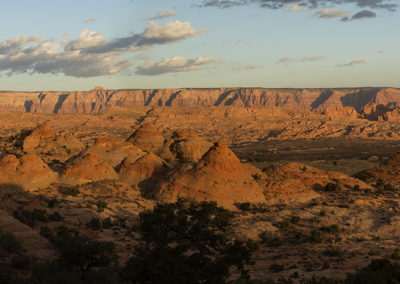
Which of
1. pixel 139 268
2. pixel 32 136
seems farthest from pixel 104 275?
pixel 32 136

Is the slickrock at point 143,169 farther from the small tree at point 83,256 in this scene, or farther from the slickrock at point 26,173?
the small tree at point 83,256

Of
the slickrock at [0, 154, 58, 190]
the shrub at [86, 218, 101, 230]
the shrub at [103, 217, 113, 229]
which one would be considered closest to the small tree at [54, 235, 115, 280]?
the shrub at [86, 218, 101, 230]

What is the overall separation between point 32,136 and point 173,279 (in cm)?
5476

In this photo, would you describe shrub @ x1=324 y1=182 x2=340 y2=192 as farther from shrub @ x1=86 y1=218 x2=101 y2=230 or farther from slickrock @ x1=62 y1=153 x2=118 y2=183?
shrub @ x1=86 y1=218 x2=101 y2=230

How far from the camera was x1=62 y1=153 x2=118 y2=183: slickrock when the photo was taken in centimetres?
4038

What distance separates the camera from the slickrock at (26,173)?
120ft

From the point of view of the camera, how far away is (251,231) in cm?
2820

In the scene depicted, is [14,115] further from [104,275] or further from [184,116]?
[104,275]

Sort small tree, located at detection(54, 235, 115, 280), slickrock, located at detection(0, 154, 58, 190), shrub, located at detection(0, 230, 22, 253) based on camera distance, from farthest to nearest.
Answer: slickrock, located at detection(0, 154, 58, 190)
shrub, located at detection(0, 230, 22, 253)
small tree, located at detection(54, 235, 115, 280)

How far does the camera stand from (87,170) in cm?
4091

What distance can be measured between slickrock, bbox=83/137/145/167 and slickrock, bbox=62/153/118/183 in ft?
27.6

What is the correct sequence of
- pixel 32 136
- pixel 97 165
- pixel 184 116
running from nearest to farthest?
pixel 97 165
pixel 32 136
pixel 184 116

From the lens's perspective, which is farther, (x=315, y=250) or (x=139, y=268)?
(x=315, y=250)

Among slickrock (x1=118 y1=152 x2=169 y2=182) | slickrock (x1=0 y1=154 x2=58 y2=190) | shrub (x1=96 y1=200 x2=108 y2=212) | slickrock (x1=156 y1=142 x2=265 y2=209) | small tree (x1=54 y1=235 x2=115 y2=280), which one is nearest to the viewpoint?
small tree (x1=54 y1=235 x2=115 y2=280)
